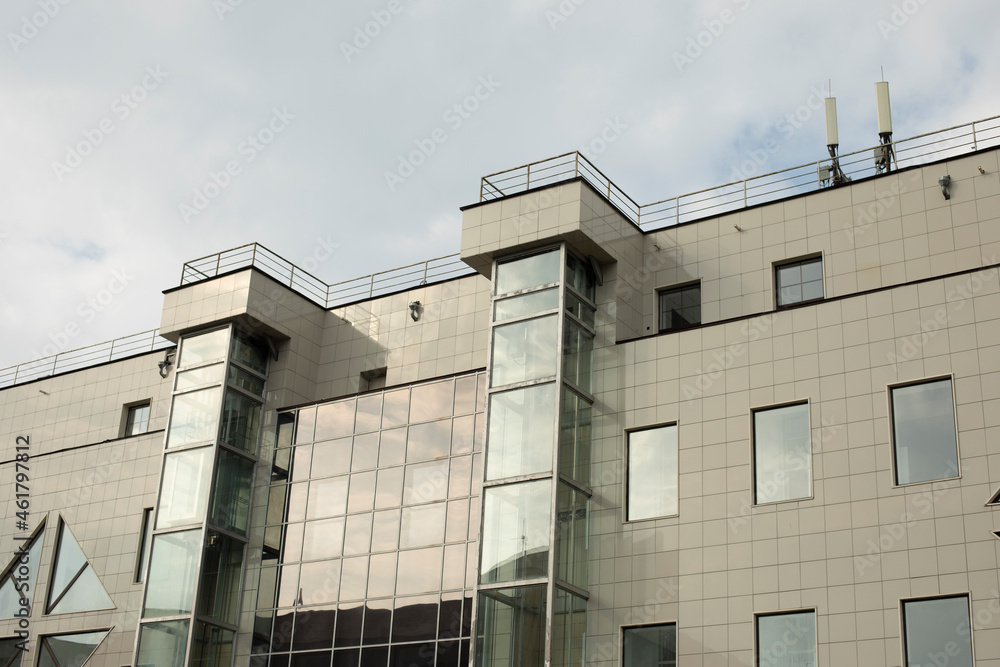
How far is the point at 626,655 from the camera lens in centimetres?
2580

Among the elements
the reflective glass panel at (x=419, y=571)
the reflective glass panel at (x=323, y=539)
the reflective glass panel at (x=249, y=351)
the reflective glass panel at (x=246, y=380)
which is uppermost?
the reflective glass panel at (x=249, y=351)

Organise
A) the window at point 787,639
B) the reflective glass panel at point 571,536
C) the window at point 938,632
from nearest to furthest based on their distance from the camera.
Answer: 1. the window at point 938,632
2. the window at point 787,639
3. the reflective glass panel at point 571,536

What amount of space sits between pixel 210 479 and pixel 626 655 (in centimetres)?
1373

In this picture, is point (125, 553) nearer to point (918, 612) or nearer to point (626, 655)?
point (626, 655)

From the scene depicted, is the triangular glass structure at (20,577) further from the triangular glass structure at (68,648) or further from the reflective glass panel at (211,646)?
the reflective glass panel at (211,646)

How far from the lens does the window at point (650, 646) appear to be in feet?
82.7

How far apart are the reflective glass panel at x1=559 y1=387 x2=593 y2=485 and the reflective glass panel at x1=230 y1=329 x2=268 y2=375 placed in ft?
37.9

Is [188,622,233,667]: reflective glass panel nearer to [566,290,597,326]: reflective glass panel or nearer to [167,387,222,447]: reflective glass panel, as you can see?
[167,387,222,447]: reflective glass panel

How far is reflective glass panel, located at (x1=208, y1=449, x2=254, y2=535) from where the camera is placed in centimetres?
3306

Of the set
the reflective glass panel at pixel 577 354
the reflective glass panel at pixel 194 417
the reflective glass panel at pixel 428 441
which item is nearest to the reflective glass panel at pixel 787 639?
the reflective glass panel at pixel 577 354

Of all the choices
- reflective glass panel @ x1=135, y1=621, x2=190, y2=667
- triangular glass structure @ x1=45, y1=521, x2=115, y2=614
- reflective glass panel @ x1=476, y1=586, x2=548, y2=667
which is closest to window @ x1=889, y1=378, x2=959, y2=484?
reflective glass panel @ x1=476, y1=586, x2=548, y2=667

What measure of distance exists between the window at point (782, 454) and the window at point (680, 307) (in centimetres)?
408

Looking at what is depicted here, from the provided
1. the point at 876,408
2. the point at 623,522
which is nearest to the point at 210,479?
the point at 623,522

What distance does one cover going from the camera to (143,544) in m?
35.9
